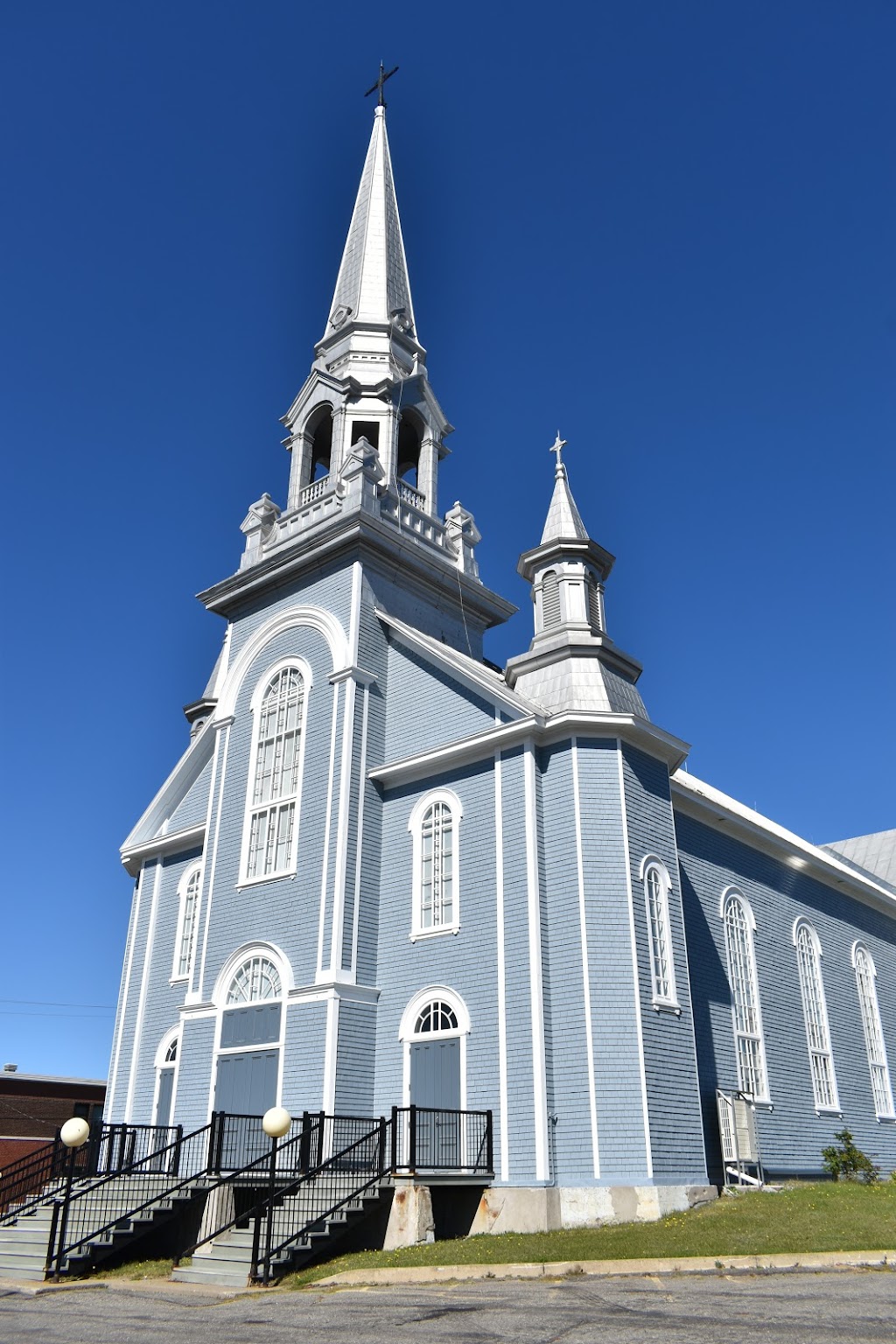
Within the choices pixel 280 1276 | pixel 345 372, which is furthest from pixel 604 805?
pixel 345 372

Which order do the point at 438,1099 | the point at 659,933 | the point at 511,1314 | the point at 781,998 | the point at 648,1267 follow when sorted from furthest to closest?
the point at 781,998
the point at 659,933
the point at 438,1099
the point at 648,1267
the point at 511,1314

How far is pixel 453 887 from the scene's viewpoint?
62.5ft

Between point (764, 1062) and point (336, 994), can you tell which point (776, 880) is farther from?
point (336, 994)

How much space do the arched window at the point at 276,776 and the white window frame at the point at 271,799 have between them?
0.02 metres

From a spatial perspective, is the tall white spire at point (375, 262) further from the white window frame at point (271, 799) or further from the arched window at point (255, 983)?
the arched window at point (255, 983)

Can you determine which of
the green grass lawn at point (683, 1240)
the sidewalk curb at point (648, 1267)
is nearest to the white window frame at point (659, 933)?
the green grass lawn at point (683, 1240)

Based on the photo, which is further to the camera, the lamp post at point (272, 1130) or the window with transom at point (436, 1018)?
the window with transom at point (436, 1018)

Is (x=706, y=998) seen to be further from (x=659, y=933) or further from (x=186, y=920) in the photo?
(x=186, y=920)

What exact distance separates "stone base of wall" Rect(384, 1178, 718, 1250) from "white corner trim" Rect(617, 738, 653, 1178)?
48 centimetres

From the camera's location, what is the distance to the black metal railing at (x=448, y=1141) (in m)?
16.3

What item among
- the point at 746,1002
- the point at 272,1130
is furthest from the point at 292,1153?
the point at 746,1002

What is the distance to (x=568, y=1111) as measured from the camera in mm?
16516

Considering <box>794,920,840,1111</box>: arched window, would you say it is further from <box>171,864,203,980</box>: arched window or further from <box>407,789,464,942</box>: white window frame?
<box>171,864,203,980</box>: arched window

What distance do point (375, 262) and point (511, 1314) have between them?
1031 inches
